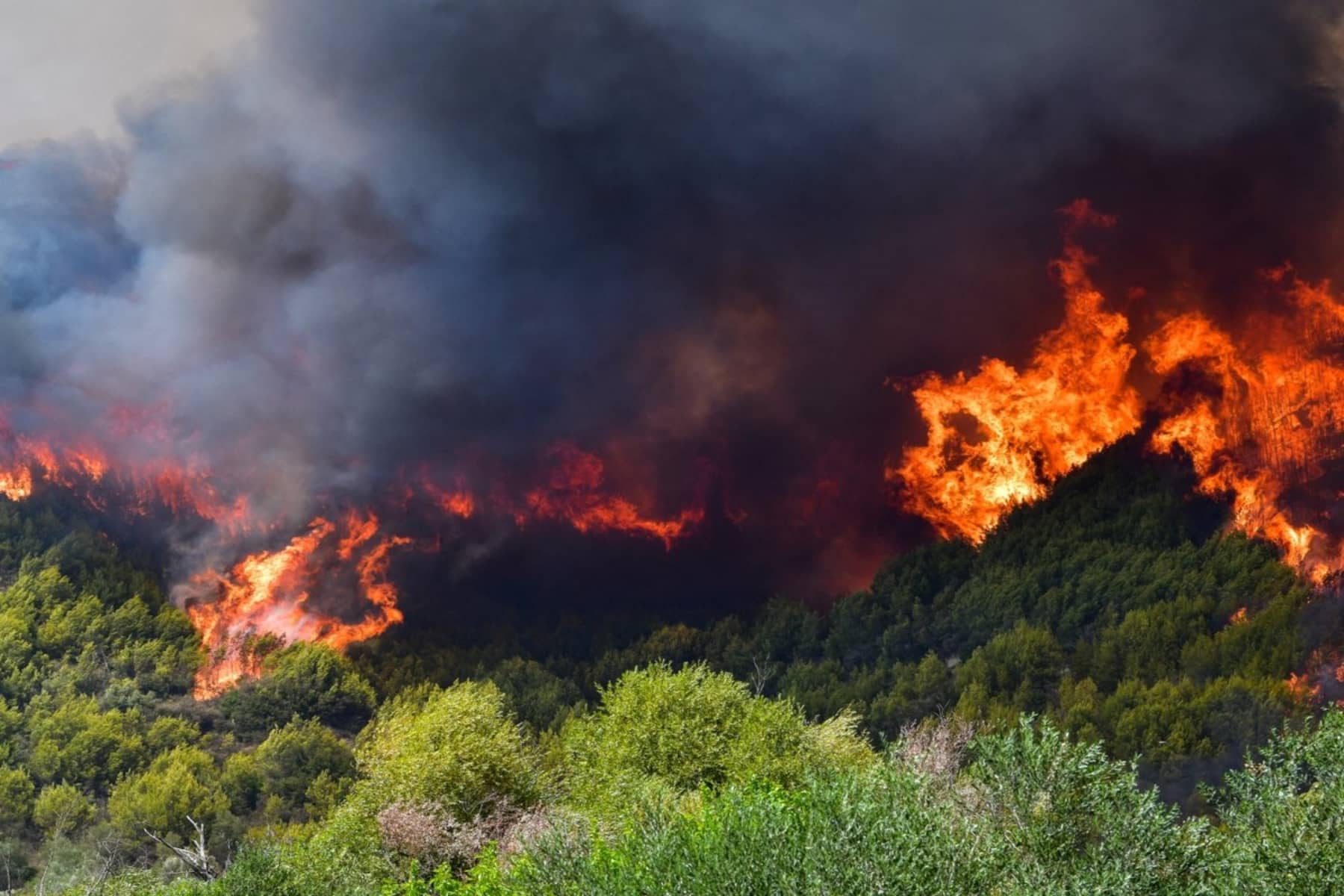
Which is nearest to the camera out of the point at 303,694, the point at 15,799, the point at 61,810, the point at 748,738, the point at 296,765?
the point at 748,738

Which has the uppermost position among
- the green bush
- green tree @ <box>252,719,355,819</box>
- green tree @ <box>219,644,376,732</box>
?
green tree @ <box>219,644,376,732</box>

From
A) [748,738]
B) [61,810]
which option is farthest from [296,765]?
[748,738]

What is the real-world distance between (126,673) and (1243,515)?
479 feet

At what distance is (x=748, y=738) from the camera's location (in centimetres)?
7300

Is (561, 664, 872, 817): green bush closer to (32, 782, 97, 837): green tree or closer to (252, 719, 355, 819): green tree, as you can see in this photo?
(252, 719, 355, 819): green tree

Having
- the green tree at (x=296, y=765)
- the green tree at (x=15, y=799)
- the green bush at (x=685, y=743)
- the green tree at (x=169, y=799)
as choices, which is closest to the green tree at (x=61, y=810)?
the green tree at (x=15, y=799)

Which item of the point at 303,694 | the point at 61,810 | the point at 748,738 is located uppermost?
the point at 303,694

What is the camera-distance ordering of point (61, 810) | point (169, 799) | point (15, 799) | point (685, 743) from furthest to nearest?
point (169, 799), point (15, 799), point (61, 810), point (685, 743)

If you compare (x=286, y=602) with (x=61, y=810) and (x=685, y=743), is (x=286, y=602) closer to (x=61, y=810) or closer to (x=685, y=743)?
(x=61, y=810)

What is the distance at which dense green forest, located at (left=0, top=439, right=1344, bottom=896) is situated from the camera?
1391 inches

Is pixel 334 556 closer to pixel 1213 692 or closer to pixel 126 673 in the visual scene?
pixel 126 673

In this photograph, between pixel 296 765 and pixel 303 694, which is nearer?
pixel 296 765

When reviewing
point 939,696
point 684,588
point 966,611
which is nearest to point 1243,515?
→ point 966,611

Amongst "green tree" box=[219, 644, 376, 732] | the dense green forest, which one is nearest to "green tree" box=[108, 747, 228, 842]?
the dense green forest
